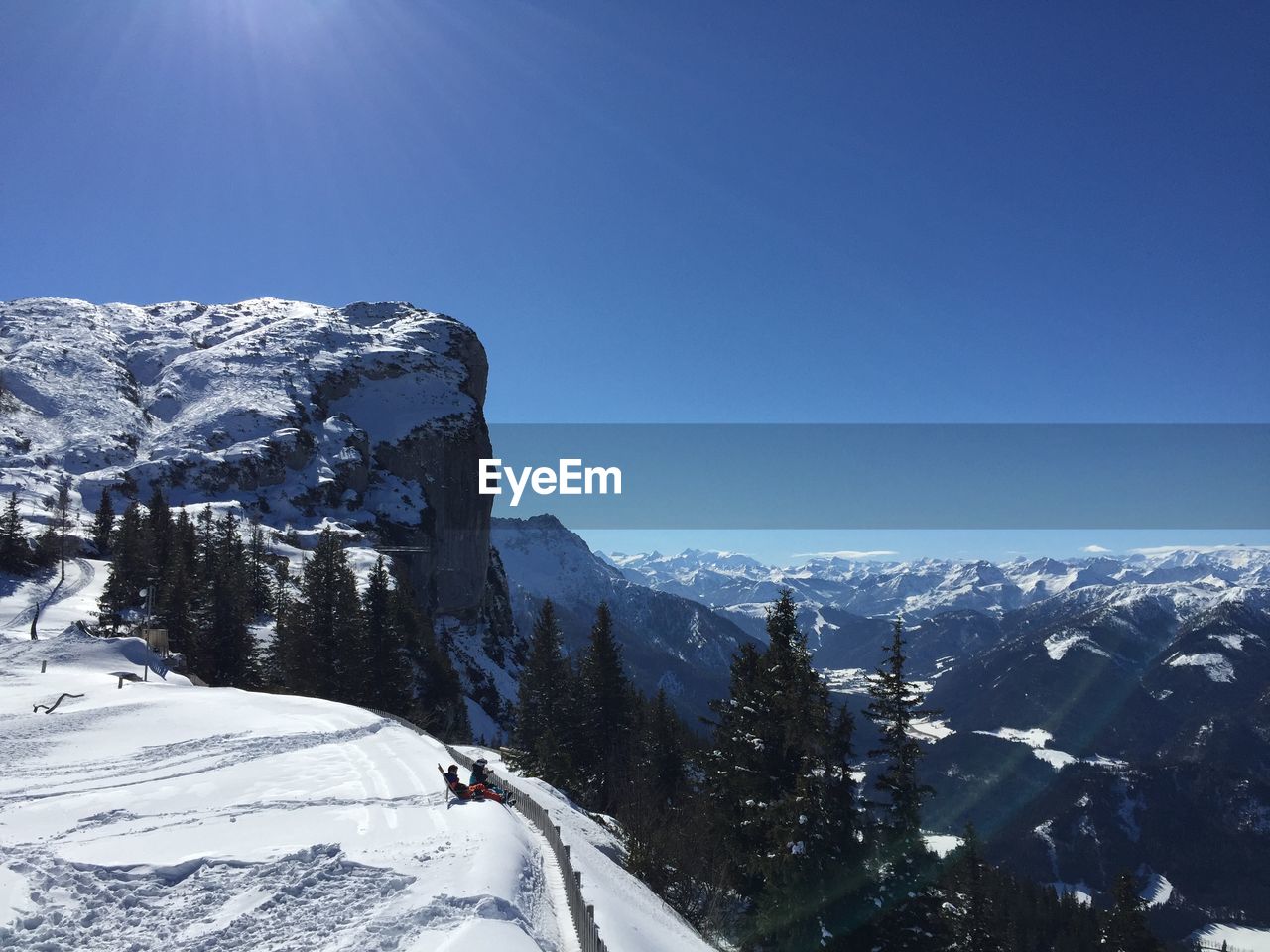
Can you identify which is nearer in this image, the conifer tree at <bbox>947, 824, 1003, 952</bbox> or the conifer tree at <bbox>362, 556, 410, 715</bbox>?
the conifer tree at <bbox>947, 824, 1003, 952</bbox>

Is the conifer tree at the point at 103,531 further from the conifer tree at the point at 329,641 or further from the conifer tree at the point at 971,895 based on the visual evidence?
the conifer tree at the point at 971,895

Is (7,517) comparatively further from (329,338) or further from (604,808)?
(329,338)

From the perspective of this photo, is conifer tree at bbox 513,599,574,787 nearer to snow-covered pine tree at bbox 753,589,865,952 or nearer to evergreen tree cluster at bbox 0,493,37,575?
snow-covered pine tree at bbox 753,589,865,952

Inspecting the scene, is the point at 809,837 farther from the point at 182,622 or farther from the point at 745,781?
the point at 182,622

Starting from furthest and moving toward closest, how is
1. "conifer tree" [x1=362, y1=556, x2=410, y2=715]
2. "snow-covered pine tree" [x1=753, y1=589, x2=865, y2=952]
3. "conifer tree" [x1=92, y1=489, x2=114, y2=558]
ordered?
"conifer tree" [x1=92, y1=489, x2=114, y2=558] < "conifer tree" [x1=362, y1=556, x2=410, y2=715] < "snow-covered pine tree" [x1=753, y1=589, x2=865, y2=952]

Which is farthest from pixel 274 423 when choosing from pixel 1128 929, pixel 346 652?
pixel 1128 929

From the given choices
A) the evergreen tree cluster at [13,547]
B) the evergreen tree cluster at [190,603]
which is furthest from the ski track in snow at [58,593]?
the evergreen tree cluster at [190,603]

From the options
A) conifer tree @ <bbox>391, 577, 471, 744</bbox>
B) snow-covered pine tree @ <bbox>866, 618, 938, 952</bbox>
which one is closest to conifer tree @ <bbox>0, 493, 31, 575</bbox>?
conifer tree @ <bbox>391, 577, 471, 744</bbox>
